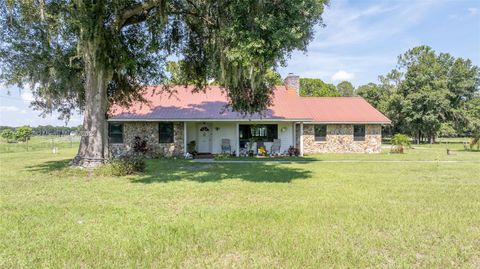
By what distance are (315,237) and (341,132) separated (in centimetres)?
1824

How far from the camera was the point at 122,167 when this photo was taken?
11.3 m

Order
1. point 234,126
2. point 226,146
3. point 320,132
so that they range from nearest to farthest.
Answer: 1. point 226,146
2. point 234,126
3. point 320,132

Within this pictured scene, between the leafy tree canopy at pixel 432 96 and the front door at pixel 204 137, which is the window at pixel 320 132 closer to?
the front door at pixel 204 137

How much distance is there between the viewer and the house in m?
19.4

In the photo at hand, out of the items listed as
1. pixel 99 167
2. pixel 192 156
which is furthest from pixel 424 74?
pixel 99 167

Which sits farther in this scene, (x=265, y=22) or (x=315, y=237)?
(x=265, y=22)

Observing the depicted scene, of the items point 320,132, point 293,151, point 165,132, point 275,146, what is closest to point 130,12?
point 165,132

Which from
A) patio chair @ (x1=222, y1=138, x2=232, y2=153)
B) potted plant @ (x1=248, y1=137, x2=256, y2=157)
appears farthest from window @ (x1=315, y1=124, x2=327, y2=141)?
patio chair @ (x1=222, y1=138, x2=232, y2=153)

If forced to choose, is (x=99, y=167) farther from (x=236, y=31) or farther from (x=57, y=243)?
(x=57, y=243)

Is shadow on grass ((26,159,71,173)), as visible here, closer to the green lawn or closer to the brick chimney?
the green lawn

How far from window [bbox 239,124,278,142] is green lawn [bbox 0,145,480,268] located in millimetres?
11392

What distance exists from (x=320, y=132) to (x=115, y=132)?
12.8 meters

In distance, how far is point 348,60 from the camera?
22.4 m

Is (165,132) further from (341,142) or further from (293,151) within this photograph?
(341,142)
